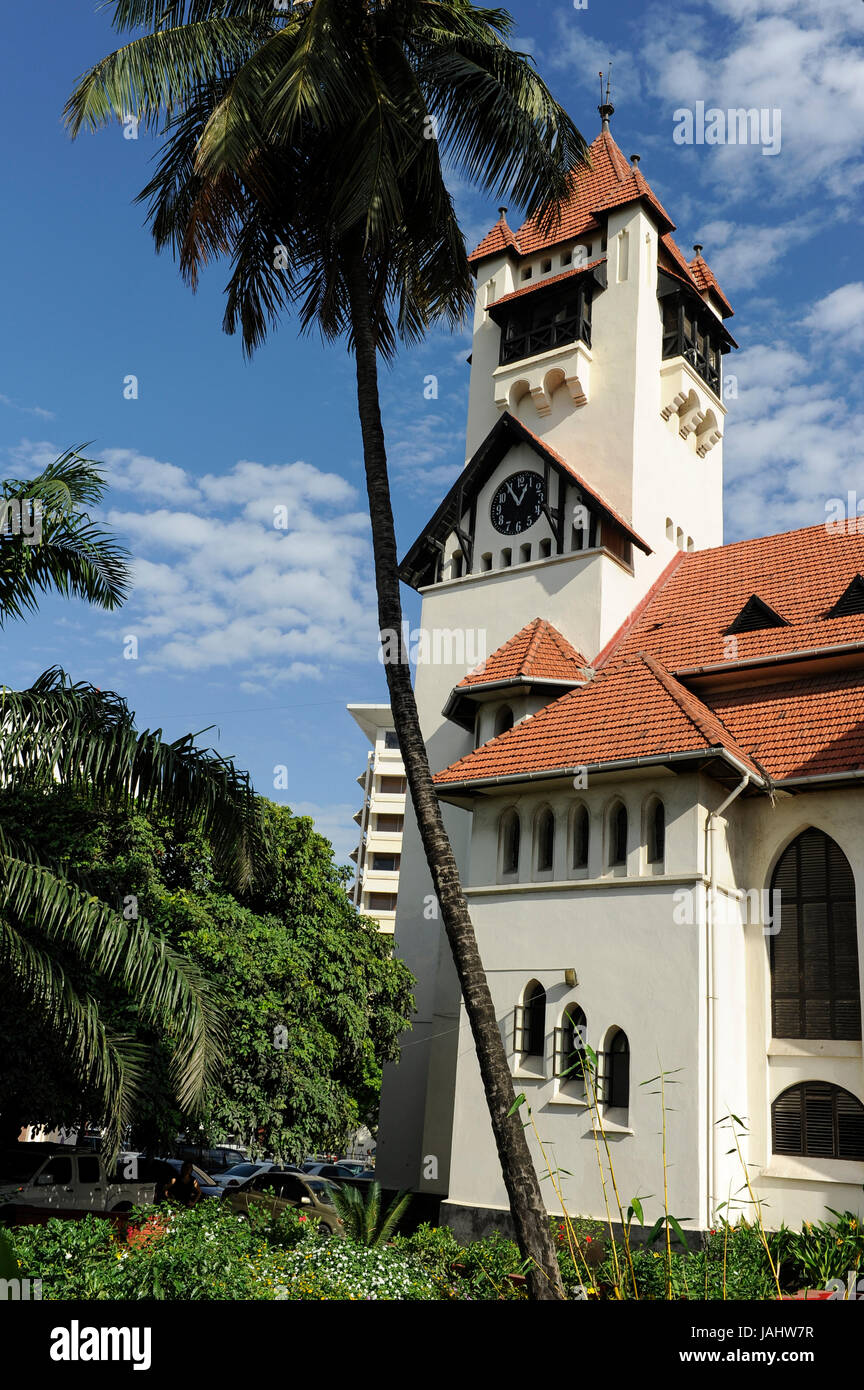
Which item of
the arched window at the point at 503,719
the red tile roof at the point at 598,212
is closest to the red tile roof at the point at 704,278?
the red tile roof at the point at 598,212

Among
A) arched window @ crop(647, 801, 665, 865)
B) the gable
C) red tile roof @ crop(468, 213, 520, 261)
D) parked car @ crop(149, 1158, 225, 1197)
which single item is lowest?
parked car @ crop(149, 1158, 225, 1197)

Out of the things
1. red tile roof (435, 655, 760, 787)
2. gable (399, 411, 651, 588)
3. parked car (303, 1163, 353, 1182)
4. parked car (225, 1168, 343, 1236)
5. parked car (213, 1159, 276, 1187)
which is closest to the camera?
red tile roof (435, 655, 760, 787)

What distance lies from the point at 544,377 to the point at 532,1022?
15.8 metres

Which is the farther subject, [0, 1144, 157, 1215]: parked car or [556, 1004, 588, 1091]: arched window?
[0, 1144, 157, 1215]: parked car

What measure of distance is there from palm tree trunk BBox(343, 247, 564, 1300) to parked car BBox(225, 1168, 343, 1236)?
8133 mm

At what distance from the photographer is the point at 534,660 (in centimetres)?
2167

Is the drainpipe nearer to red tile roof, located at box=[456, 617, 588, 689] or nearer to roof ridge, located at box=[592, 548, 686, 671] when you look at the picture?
red tile roof, located at box=[456, 617, 588, 689]

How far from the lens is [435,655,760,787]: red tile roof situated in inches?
A: 666

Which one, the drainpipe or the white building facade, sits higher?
the white building facade

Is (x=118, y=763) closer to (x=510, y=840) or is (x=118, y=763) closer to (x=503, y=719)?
(x=510, y=840)

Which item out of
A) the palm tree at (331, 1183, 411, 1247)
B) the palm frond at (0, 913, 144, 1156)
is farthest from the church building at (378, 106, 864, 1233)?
the palm frond at (0, 913, 144, 1156)

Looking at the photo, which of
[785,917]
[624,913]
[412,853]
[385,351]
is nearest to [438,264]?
[385,351]

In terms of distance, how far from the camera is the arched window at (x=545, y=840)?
18641 mm

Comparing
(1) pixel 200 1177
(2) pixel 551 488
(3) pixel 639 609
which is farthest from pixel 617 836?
(1) pixel 200 1177
